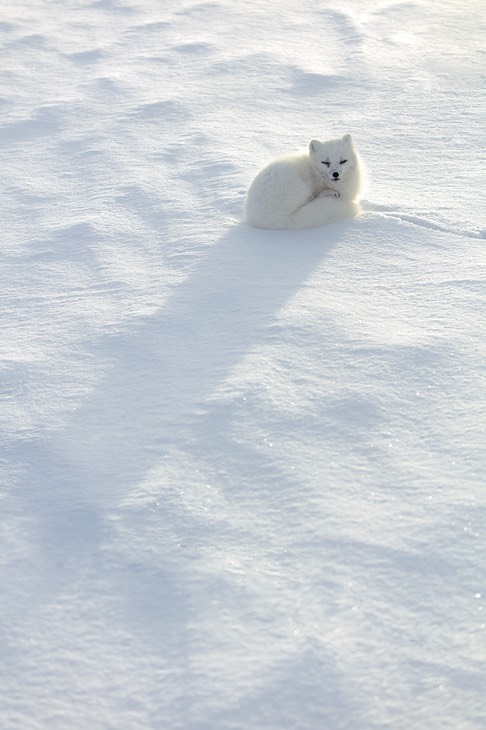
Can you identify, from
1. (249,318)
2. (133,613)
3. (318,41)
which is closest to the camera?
(133,613)

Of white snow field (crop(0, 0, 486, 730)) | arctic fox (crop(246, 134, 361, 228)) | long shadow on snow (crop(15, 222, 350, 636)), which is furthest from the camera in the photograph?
arctic fox (crop(246, 134, 361, 228))

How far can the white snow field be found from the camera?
2.08 meters

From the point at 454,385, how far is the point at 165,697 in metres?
1.42

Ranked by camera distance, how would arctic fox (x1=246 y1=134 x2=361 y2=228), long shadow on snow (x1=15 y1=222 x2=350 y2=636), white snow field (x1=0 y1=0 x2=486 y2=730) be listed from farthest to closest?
arctic fox (x1=246 y1=134 x2=361 y2=228), long shadow on snow (x1=15 y1=222 x2=350 y2=636), white snow field (x1=0 y1=0 x2=486 y2=730)

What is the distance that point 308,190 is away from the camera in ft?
14.3

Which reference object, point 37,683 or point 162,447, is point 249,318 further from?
point 37,683

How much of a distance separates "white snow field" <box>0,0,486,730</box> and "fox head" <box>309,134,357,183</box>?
239 millimetres

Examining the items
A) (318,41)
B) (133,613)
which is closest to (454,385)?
(133,613)

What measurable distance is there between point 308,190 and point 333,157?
0.63 feet

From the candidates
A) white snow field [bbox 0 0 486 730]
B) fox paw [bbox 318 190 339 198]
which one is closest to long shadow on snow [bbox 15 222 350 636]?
white snow field [bbox 0 0 486 730]

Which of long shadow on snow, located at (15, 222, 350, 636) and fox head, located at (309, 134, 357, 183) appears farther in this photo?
fox head, located at (309, 134, 357, 183)

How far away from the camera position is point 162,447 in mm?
2814

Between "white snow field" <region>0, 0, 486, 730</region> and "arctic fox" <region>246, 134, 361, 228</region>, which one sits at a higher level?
"arctic fox" <region>246, 134, 361, 228</region>

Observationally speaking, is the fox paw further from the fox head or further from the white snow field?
the white snow field
